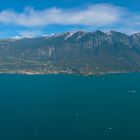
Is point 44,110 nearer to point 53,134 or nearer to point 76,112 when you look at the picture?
point 76,112

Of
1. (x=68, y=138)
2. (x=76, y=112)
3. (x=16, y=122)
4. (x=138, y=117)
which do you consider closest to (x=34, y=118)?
(x=16, y=122)

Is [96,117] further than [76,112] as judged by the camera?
No

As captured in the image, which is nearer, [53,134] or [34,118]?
[53,134]

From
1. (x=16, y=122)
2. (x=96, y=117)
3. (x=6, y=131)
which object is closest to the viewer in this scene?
(x=6, y=131)

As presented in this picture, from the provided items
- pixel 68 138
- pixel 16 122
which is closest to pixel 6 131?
pixel 16 122

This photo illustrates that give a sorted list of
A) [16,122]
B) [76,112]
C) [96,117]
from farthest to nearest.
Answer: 1. [76,112]
2. [96,117]
3. [16,122]

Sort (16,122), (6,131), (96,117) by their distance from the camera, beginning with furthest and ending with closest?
(96,117) → (16,122) → (6,131)

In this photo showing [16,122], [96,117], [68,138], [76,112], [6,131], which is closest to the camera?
[68,138]

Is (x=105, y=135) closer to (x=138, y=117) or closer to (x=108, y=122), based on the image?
(x=108, y=122)
